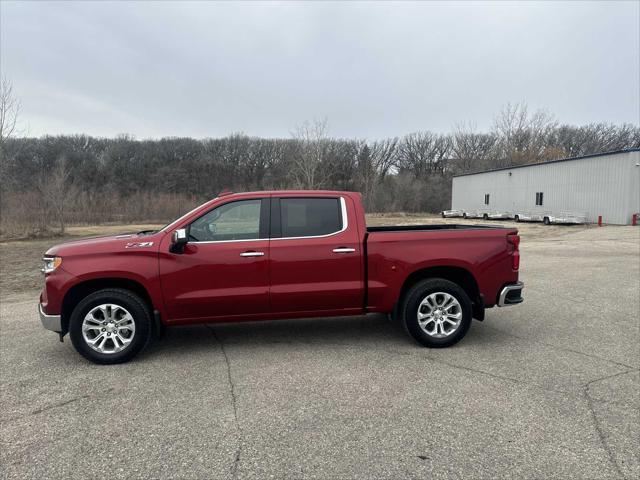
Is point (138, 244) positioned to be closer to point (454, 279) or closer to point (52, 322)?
point (52, 322)

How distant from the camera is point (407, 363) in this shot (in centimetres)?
469

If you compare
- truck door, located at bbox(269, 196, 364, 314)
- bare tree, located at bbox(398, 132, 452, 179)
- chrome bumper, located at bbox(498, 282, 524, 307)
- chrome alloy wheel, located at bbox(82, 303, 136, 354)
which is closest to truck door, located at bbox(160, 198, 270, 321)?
truck door, located at bbox(269, 196, 364, 314)

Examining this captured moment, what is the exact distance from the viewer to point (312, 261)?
4969mm

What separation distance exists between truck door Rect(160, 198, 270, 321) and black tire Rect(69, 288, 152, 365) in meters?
0.28

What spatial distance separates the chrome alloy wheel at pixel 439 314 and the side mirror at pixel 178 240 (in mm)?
2791

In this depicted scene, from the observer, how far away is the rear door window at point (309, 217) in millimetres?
5082

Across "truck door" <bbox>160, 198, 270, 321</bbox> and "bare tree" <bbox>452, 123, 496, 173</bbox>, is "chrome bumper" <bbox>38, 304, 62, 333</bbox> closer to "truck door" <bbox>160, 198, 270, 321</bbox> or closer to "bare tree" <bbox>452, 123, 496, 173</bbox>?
"truck door" <bbox>160, 198, 270, 321</bbox>

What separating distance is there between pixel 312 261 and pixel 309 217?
546mm

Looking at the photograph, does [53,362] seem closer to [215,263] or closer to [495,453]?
[215,263]

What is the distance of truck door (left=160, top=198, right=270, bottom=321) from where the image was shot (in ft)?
15.7

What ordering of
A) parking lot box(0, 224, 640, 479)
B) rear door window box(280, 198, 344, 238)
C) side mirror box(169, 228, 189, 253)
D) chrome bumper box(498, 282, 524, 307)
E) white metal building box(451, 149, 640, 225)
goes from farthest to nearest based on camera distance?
1. white metal building box(451, 149, 640, 225)
2. chrome bumper box(498, 282, 524, 307)
3. rear door window box(280, 198, 344, 238)
4. side mirror box(169, 228, 189, 253)
5. parking lot box(0, 224, 640, 479)

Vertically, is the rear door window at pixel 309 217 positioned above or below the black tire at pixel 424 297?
above

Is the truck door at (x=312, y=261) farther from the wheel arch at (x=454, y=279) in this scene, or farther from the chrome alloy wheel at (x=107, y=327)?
the chrome alloy wheel at (x=107, y=327)

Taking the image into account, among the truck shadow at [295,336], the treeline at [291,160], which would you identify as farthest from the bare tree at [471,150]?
the truck shadow at [295,336]
